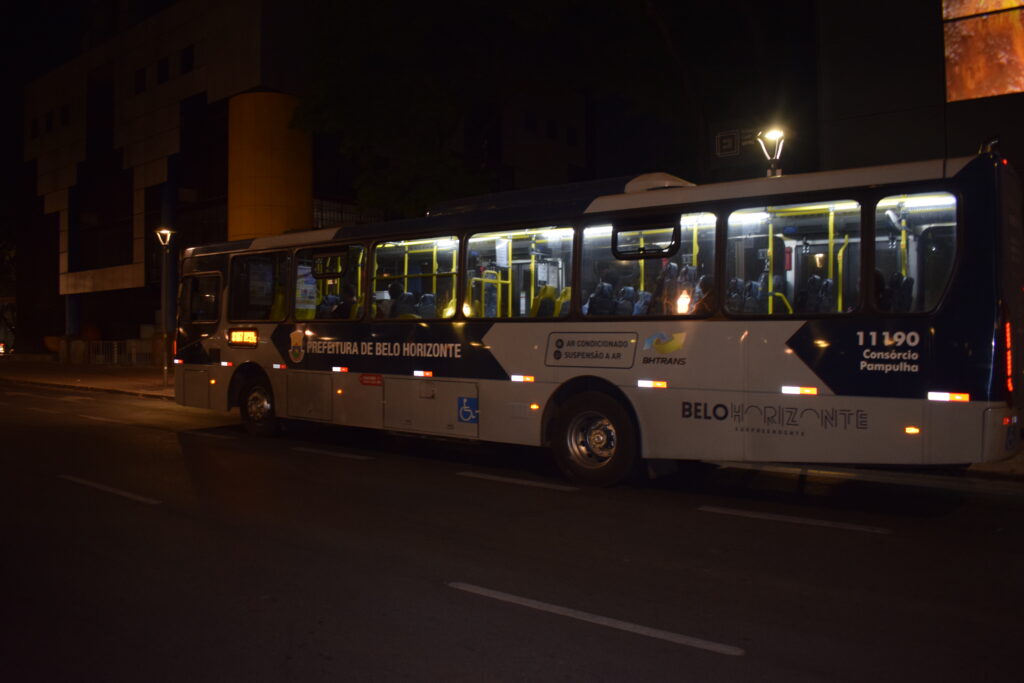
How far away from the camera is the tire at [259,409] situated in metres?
13.7

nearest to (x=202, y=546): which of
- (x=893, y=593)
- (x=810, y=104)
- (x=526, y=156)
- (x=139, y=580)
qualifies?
(x=139, y=580)

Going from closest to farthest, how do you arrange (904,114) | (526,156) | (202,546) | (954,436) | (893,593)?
(893,593)
(202,546)
(954,436)
(904,114)
(526,156)

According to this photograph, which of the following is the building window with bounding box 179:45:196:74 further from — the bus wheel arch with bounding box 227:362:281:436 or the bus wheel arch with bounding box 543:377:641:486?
the bus wheel arch with bounding box 543:377:641:486

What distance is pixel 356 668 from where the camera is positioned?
4.45 metres

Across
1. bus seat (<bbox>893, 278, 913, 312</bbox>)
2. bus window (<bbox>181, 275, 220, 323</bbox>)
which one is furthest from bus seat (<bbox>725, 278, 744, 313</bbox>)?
bus window (<bbox>181, 275, 220, 323</bbox>)

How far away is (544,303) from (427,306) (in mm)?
1970

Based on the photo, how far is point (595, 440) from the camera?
9703 millimetres

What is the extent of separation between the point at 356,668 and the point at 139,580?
2.33 metres

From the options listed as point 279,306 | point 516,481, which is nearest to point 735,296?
point 516,481

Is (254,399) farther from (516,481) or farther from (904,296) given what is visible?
(904,296)

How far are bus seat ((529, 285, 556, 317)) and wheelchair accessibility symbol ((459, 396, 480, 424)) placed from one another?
143cm

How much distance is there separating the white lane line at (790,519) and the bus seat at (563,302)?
2704 millimetres

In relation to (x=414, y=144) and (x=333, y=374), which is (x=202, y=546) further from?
(x=414, y=144)

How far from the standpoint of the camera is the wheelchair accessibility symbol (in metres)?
10.8
